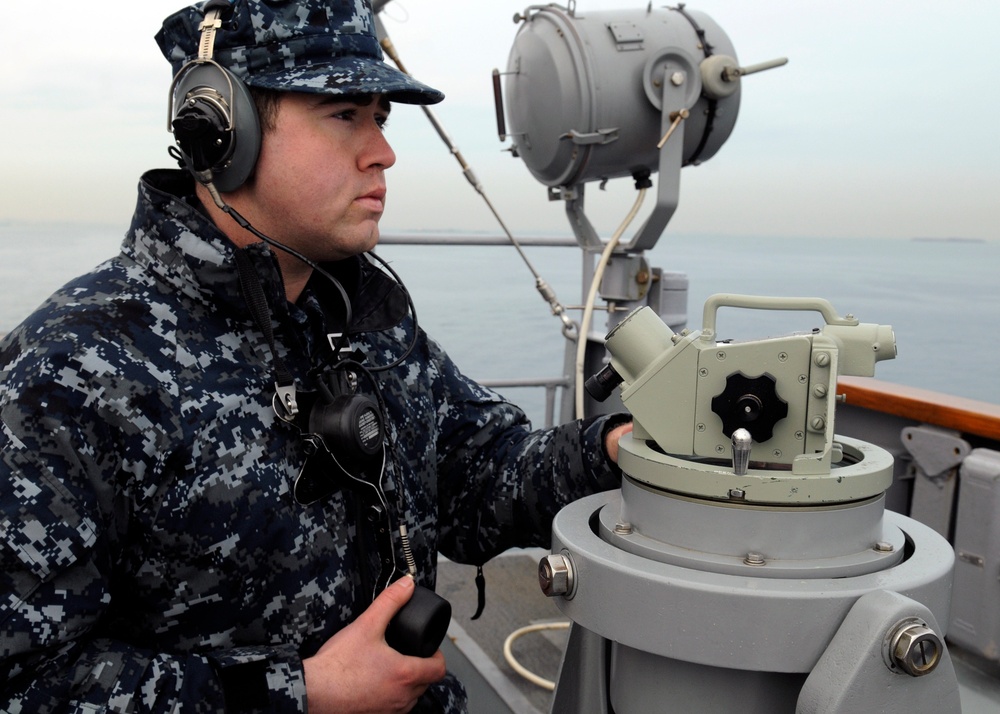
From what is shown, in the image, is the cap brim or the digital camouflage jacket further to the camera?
the cap brim

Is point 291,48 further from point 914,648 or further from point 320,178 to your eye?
point 914,648

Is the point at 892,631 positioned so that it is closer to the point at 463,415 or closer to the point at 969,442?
the point at 463,415

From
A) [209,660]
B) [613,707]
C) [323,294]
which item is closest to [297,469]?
[209,660]

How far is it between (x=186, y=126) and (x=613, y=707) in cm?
88

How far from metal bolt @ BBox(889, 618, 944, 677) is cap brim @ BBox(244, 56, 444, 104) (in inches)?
34.1

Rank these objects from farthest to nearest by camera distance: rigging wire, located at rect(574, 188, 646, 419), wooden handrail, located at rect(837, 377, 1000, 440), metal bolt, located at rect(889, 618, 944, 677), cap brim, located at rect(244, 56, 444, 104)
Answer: rigging wire, located at rect(574, 188, 646, 419)
wooden handrail, located at rect(837, 377, 1000, 440)
cap brim, located at rect(244, 56, 444, 104)
metal bolt, located at rect(889, 618, 944, 677)

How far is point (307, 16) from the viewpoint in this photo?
1.23m

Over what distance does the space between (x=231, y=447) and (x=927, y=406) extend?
1439mm

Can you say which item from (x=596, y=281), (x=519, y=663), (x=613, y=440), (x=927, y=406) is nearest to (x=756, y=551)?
(x=613, y=440)

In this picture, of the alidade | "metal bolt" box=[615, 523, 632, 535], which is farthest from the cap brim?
"metal bolt" box=[615, 523, 632, 535]

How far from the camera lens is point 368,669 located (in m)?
1.08

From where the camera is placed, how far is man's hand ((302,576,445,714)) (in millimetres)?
1048

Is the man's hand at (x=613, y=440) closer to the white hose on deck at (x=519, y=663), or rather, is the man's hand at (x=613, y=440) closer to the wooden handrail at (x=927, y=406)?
the wooden handrail at (x=927, y=406)

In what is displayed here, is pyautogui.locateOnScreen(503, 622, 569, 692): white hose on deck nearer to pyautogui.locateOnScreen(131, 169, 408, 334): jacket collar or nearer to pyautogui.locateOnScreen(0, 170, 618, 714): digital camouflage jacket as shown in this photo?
pyautogui.locateOnScreen(0, 170, 618, 714): digital camouflage jacket
